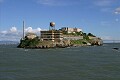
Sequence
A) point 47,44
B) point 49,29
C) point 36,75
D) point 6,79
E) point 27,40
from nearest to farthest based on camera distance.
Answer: point 6,79 < point 36,75 < point 47,44 < point 27,40 < point 49,29

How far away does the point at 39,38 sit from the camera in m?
154

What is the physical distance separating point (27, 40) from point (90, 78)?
127 metres

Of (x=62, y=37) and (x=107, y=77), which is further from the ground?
(x=62, y=37)

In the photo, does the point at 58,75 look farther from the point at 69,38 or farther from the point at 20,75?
the point at 69,38

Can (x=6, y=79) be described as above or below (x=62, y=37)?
below

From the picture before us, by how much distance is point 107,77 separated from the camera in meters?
32.9

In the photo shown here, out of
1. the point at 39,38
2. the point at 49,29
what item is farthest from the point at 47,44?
the point at 49,29

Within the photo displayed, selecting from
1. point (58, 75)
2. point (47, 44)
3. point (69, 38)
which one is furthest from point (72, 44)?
point (58, 75)

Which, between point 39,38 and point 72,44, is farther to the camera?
point 72,44

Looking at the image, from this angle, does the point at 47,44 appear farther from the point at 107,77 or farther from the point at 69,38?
the point at 107,77

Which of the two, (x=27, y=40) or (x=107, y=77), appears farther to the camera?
(x=27, y=40)

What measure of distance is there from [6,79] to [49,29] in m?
138

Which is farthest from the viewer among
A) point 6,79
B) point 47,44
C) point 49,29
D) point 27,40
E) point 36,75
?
point 49,29

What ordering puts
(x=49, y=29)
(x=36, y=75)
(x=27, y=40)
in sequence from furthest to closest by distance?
(x=49, y=29), (x=27, y=40), (x=36, y=75)
